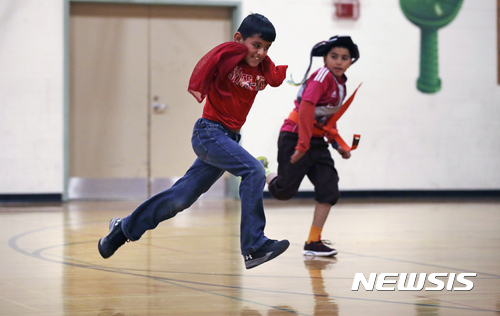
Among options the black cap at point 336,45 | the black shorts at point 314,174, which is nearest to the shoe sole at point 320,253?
the black shorts at point 314,174

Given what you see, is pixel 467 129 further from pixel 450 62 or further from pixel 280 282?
pixel 280 282

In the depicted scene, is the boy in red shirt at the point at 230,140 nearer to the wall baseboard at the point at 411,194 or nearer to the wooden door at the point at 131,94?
the wooden door at the point at 131,94

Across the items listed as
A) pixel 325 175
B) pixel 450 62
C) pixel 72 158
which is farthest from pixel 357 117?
pixel 325 175

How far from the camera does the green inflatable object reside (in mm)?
8016

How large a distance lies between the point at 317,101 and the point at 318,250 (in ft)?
2.93

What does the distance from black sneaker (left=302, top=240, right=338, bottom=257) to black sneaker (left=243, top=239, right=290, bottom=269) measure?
100 centimetres

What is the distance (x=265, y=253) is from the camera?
8.54 feet

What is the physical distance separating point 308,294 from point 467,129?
6.37m

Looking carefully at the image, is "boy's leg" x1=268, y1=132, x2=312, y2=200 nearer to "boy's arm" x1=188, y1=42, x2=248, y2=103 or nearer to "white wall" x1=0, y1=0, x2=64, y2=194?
"boy's arm" x1=188, y1=42, x2=248, y2=103

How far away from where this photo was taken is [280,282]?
279 cm

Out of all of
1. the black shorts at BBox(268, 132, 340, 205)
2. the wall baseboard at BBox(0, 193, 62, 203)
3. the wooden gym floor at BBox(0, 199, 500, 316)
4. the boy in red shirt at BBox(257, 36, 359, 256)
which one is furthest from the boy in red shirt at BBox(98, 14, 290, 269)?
the wall baseboard at BBox(0, 193, 62, 203)

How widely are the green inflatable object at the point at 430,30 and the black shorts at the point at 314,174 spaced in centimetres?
482

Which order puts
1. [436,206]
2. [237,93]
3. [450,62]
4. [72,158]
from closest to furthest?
[237,93]
[436,206]
[72,158]
[450,62]

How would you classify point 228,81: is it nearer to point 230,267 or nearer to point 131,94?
point 230,267
